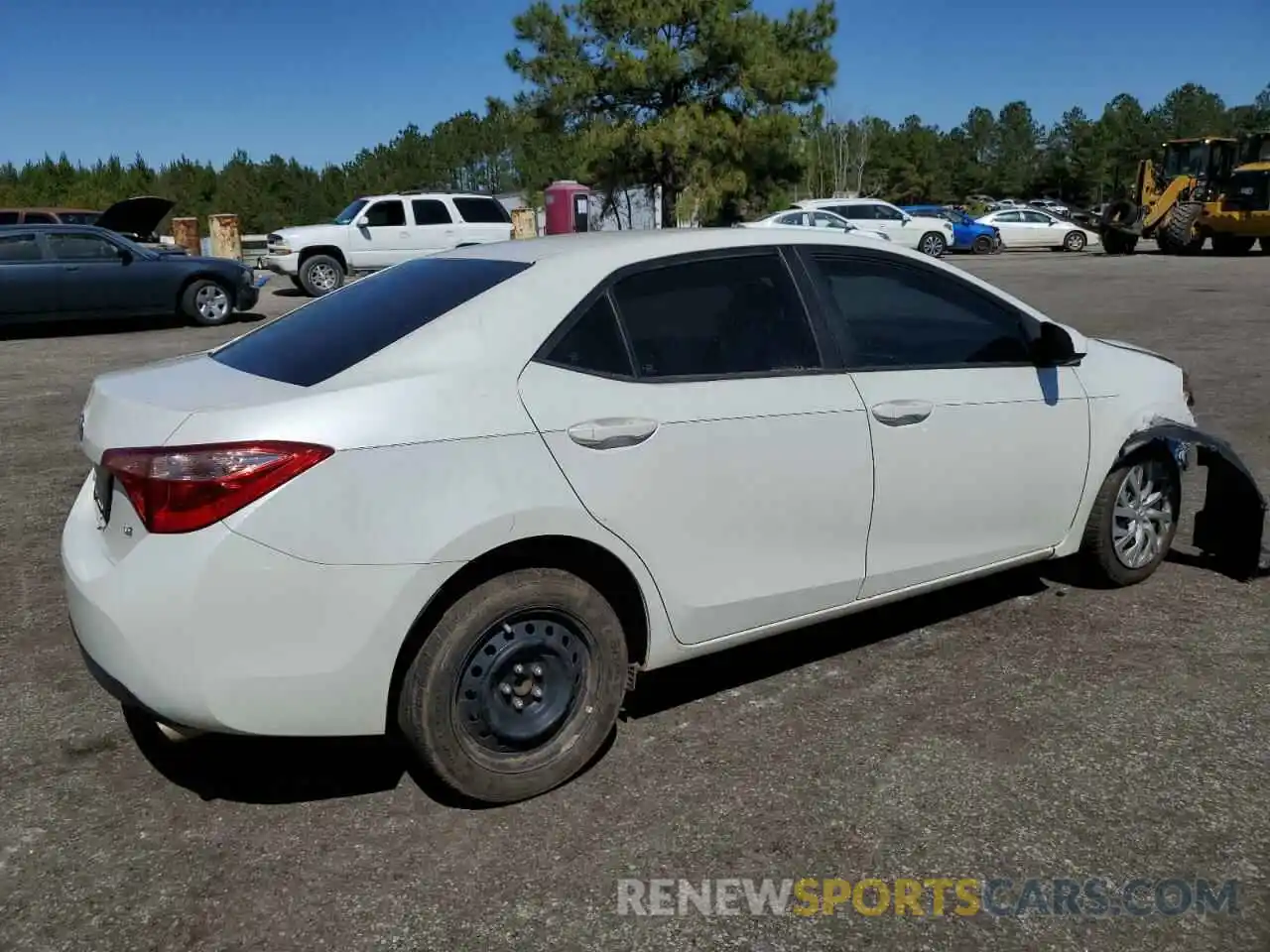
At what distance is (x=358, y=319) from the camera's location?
3.48 m

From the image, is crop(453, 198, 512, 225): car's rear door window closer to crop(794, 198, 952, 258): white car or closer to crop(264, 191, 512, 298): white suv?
crop(264, 191, 512, 298): white suv

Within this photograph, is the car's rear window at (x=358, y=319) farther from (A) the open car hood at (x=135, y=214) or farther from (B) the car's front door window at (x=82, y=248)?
(A) the open car hood at (x=135, y=214)

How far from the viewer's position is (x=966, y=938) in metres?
2.63

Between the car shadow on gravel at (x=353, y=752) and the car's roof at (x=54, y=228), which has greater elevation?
the car's roof at (x=54, y=228)

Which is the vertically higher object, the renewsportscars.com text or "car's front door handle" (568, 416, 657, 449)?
"car's front door handle" (568, 416, 657, 449)

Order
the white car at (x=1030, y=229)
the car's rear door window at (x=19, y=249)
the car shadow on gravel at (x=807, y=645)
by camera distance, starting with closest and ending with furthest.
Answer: the car shadow on gravel at (x=807, y=645) → the car's rear door window at (x=19, y=249) → the white car at (x=1030, y=229)

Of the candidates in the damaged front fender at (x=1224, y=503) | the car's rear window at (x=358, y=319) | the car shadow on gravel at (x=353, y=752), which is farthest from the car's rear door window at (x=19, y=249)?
the damaged front fender at (x=1224, y=503)

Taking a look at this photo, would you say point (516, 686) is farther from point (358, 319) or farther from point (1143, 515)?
point (1143, 515)

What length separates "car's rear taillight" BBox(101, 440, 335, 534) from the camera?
2734 mm

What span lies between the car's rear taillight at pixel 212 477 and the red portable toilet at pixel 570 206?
34.3 meters

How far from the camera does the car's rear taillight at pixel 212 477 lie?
2.73 m

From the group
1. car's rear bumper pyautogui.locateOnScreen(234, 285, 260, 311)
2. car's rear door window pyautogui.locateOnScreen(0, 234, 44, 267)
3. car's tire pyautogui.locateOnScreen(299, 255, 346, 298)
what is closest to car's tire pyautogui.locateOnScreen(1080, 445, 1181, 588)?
car's rear bumper pyautogui.locateOnScreen(234, 285, 260, 311)

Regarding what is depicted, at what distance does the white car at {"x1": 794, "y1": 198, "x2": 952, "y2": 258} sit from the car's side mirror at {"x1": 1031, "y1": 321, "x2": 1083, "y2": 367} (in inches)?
994

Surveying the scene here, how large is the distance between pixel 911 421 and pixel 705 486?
90cm
